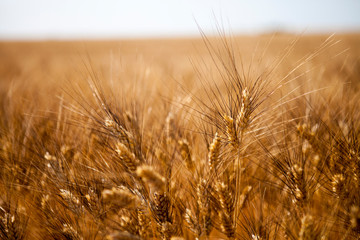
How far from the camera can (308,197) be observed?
603mm

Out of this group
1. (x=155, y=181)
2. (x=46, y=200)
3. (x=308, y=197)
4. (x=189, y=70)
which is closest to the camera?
(x=155, y=181)

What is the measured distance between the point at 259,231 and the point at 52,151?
94 centimetres

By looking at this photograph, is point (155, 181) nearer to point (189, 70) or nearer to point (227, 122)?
point (227, 122)

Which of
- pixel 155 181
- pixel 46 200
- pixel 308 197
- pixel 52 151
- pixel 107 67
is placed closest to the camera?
pixel 155 181

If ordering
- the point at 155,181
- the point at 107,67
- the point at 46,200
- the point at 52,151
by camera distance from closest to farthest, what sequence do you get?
the point at 155,181 < the point at 46,200 < the point at 52,151 < the point at 107,67

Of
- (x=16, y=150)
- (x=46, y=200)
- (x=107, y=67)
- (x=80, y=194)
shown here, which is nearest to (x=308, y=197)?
(x=80, y=194)

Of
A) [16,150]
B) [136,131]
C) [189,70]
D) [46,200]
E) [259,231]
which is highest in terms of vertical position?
[189,70]

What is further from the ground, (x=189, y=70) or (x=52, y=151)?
(x=189, y=70)

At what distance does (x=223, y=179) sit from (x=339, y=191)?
38 cm

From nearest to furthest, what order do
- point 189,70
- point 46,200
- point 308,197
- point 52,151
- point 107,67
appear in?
point 308,197 < point 46,200 < point 52,151 < point 189,70 < point 107,67

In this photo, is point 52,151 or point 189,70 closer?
point 52,151

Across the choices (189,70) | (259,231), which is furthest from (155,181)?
(189,70)

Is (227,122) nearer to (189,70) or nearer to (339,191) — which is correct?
(339,191)

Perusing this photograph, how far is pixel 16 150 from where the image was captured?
0.94 metres
